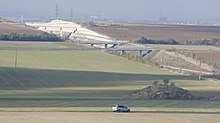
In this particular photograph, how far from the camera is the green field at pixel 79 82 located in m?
37.3

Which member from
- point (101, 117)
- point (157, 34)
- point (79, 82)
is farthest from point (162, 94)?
point (157, 34)

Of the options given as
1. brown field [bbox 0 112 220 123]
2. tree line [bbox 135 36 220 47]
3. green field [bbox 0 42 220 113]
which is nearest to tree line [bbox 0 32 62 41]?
A: tree line [bbox 135 36 220 47]

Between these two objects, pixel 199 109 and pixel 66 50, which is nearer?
pixel 199 109

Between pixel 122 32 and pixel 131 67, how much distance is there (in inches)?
2182

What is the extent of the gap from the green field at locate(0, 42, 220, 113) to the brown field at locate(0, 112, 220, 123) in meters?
2.89

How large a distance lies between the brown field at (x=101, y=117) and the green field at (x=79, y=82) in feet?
9.48

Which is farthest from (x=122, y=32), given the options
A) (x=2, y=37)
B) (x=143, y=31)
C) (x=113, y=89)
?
(x=113, y=89)

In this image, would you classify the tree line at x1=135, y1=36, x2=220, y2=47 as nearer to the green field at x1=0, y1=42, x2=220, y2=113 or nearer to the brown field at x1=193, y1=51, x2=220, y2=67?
the brown field at x1=193, y1=51, x2=220, y2=67

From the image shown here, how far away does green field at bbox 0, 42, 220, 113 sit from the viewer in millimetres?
37281

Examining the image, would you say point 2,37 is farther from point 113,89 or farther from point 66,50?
point 113,89

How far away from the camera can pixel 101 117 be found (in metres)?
29.6

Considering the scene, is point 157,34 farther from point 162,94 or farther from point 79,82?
point 162,94

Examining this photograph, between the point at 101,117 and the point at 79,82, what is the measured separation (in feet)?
72.5

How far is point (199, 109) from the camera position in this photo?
36250 mm
